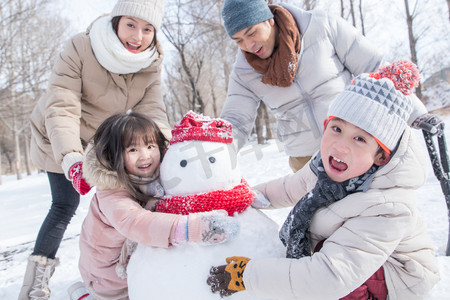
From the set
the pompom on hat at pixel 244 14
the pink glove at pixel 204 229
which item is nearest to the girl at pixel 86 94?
the pompom on hat at pixel 244 14

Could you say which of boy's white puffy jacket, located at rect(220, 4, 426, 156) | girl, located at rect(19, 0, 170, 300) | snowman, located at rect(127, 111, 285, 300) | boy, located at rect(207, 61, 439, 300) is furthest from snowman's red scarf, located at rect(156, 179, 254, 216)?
boy's white puffy jacket, located at rect(220, 4, 426, 156)

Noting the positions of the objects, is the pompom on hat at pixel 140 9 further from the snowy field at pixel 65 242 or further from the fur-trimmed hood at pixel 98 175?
the snowy field at pixel 65 242

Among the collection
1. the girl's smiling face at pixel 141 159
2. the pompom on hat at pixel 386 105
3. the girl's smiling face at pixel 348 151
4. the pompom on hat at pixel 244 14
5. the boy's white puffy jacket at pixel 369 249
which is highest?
the pompom on hat at pixel 244 14

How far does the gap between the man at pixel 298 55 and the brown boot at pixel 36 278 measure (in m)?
1.43

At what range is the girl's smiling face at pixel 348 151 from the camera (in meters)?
1.13

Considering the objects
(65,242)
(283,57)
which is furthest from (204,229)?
(65,242)

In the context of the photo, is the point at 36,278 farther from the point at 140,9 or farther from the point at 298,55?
the point at 298,55

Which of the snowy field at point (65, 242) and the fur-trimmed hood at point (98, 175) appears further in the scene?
the snowy field at point (65, 242)

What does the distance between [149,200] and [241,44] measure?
44.0 inches

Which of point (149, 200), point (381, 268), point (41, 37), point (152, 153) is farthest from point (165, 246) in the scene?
point (41, 37)

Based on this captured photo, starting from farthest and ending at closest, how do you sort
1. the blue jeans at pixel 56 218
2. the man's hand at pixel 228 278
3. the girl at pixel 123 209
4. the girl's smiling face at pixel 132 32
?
the blue jeans at pixel 56 218
the girl's smiling face at pixel 132 32
the girl at pixel 123 209
the man's hand at pixel 228 278

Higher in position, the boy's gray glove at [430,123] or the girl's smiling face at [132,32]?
the girl's smiling face at [132,32]

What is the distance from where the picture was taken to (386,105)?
1.11 meters

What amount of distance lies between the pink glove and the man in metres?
0.86
